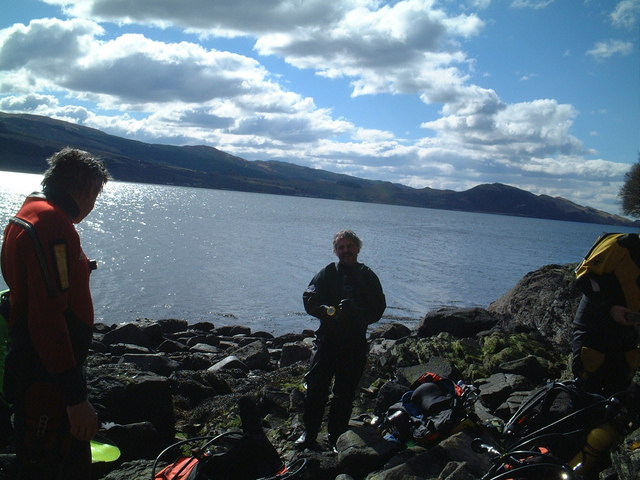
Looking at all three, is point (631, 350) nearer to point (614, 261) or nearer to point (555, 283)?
point (614, 261)

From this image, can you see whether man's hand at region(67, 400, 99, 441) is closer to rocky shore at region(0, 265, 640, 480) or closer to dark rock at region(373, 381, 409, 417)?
rocky shore at region(0, 265, 640, 480)

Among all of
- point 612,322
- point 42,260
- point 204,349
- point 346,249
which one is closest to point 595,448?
point 612,322

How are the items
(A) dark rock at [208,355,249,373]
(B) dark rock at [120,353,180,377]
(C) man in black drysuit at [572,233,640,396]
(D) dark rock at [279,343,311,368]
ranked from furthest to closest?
(D) dark rock at [279,343,311,368] < (A) dark rock at [208,355,249,373] < (B) dark rock at [120,353,180,377] < (C) man in black drysuit at [572,233,640,396]

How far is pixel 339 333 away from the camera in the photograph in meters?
5.98

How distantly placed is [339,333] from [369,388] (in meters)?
2.61

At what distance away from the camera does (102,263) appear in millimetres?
30203

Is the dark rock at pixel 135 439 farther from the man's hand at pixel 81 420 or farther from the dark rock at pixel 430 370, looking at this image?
the dark rock at pixel 430 370

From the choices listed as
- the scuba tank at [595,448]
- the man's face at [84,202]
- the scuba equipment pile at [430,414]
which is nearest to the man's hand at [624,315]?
the scuba tank at [595,448]

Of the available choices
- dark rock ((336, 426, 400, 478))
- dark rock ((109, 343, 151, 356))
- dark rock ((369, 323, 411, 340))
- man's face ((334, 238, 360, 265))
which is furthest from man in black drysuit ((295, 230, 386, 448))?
dark rock ((369, 323, 411, 340))

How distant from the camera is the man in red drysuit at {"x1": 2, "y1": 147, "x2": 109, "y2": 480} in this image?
2842 mm

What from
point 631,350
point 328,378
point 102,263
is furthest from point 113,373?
point 102,263

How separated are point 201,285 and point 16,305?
25.1 m

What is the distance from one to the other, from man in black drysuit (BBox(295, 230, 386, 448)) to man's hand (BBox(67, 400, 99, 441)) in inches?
127

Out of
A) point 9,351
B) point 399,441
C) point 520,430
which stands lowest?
point 399,441
